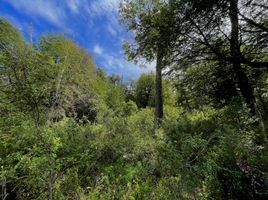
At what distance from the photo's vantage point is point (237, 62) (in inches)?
224

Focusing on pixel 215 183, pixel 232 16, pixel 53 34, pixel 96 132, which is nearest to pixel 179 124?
pixel 96 132

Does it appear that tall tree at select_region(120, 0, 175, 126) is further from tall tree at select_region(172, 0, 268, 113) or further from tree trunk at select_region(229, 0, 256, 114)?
tree trunk at select_region(229, 0, 256, 114)

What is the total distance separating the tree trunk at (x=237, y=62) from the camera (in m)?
5.20

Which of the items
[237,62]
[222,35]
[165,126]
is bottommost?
[165,126]

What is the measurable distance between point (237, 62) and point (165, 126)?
2794 millimetres

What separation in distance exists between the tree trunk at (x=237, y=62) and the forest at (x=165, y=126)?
2cm

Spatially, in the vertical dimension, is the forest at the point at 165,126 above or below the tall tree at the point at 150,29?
below

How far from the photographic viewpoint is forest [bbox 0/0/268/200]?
2.77 metres

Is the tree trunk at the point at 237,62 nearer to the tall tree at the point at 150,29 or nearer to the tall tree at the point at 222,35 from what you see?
the tall tree at the point at 222,35

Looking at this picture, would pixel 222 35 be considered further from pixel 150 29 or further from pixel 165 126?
pixel 165 126

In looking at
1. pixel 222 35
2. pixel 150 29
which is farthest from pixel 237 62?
pixel 150 29

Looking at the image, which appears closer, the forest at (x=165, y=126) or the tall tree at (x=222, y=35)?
the forest at (x=165, y=126)

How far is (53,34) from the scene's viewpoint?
13977mm

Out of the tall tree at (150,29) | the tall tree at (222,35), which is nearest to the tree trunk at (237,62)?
the tall tree at (222,35)
